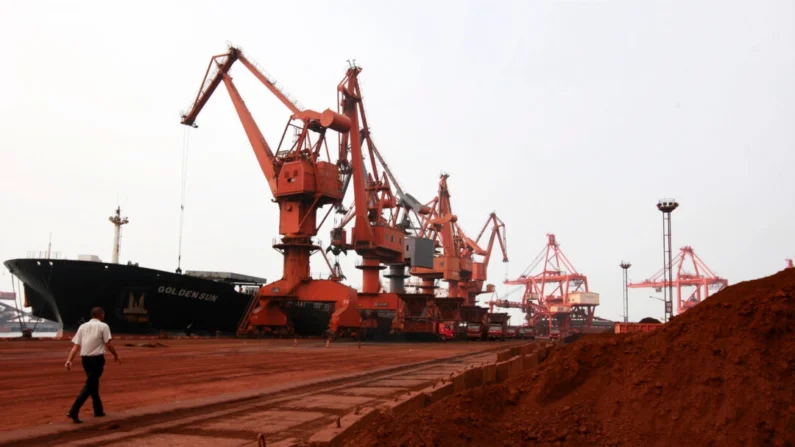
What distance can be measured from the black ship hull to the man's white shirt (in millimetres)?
40010

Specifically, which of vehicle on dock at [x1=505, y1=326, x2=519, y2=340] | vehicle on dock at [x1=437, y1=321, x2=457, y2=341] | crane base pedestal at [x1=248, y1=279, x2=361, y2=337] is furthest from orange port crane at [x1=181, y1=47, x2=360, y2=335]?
vehicle on dock at [x1=505, y1=326, x2=519, y2=340]

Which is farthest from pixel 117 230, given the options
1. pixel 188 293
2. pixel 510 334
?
pixel 510 334

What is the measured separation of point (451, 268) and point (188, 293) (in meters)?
45.2

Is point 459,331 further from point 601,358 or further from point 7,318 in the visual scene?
point 7,318

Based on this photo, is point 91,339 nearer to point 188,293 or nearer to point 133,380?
point 133,380

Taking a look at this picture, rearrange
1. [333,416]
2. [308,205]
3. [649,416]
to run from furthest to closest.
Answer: [308,205] < [333,416] < [649,416]

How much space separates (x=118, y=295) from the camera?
4803 centimetres

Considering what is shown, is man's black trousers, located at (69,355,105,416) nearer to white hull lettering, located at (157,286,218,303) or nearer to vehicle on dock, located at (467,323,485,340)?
white hull lettering, located at (157,286,218,303)

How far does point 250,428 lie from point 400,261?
56307mm

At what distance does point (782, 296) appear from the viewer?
8859mm

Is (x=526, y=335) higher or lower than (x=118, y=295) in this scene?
lower

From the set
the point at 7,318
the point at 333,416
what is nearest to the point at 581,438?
the point at 333,416

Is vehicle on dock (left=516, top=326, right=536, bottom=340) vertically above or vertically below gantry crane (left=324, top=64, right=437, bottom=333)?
below

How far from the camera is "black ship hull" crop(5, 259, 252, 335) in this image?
4569cm
